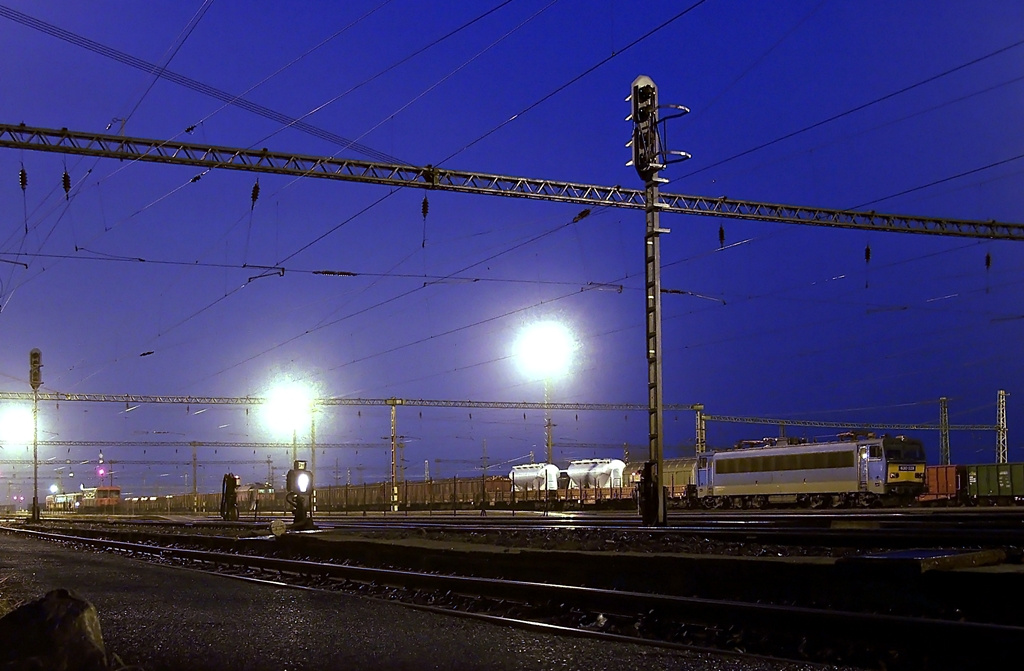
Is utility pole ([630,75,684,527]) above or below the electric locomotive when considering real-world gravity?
above

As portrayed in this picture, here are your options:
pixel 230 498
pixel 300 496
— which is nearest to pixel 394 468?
pixel 230 498

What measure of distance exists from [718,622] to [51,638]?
→ 5453mm

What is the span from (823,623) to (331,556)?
12452 millimetres

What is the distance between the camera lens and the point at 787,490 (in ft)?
146

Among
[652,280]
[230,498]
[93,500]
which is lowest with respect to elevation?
[93,500]

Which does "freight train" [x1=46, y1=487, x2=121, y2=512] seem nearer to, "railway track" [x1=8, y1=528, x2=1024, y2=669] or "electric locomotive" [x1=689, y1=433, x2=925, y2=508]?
"electric locomotive" [x1=689, y1=433, x2=925, y2=508]

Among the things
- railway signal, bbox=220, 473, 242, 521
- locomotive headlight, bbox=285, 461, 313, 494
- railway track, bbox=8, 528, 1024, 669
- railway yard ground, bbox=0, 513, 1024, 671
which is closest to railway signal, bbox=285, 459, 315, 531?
locomotive headlight, bbox=285, 461, 313, 494

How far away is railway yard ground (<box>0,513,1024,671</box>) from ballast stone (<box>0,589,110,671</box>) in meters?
0.50

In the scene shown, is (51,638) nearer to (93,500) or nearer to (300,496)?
(300,496)

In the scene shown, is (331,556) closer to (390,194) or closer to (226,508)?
(390,194)

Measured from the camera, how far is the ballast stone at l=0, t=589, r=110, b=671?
22.3 ft

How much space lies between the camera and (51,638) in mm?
6918

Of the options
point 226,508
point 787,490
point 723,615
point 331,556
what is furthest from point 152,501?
point 723,615

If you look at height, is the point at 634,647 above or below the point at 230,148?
below
